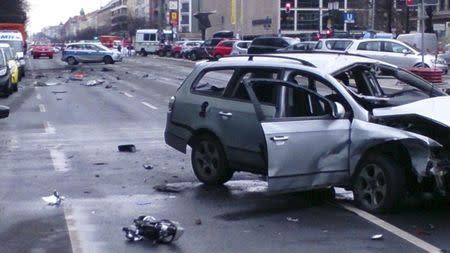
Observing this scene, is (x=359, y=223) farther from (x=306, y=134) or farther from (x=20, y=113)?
(x=20, y=113)

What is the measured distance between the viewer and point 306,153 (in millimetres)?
7902

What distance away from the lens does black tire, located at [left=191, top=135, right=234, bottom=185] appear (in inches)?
372

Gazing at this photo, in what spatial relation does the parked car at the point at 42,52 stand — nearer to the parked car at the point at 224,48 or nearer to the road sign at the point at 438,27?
the parked car at the point at 224,48

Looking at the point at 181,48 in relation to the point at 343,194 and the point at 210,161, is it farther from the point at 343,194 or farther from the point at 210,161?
the point at 343,194

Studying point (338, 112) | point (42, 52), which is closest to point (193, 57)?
point (42, 52)

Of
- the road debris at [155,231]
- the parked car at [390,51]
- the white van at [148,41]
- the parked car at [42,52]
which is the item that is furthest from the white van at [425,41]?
the parked car at [42,52]

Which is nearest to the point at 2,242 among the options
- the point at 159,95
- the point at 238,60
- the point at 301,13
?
the point at 238,60

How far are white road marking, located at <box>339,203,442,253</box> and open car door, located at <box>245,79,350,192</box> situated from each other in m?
0.37

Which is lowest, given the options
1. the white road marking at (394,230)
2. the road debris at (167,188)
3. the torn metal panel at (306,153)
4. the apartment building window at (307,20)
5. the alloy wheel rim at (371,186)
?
the road debris at (167,188)

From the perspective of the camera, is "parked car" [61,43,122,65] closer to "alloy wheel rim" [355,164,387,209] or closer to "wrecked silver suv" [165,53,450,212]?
"wrecked silver suv" [165,53,450,212]

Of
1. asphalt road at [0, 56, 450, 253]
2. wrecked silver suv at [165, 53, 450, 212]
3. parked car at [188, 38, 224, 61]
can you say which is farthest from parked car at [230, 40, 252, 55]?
wrecked silver suv at [165, 53, 450, 212]

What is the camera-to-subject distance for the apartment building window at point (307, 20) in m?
118

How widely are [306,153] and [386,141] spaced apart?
0.78 m

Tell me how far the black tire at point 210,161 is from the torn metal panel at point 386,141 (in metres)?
1.90
